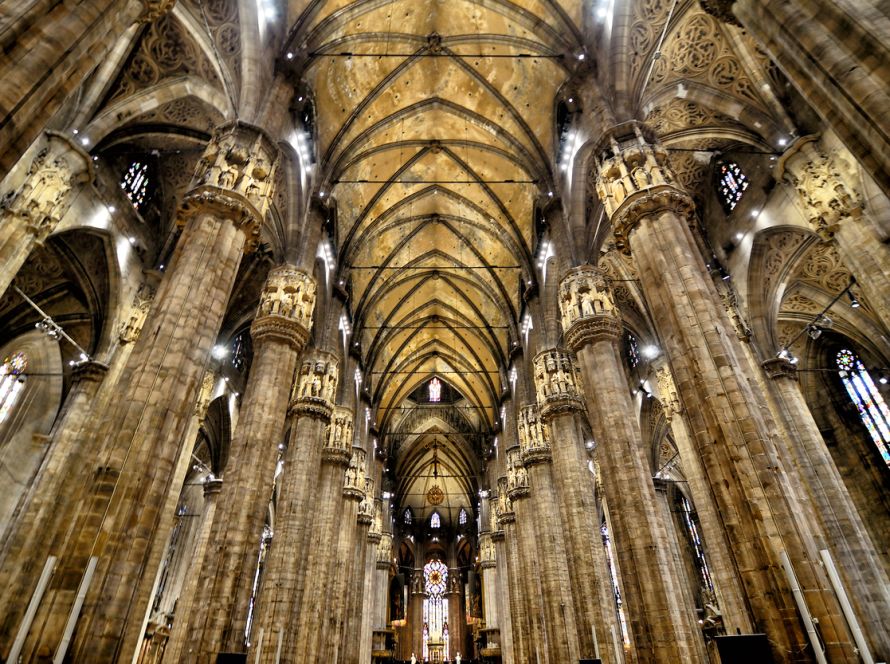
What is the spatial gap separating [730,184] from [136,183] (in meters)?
19.1

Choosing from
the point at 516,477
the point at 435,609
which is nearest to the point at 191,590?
the point at 516,477

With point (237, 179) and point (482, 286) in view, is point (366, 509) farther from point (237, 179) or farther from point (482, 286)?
point (237, 179)

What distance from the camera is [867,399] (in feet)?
62.5

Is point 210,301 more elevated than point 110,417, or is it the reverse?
point 210,301

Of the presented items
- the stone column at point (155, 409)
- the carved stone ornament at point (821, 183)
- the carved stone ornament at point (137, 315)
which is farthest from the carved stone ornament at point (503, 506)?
the stone column at point (155, 409)

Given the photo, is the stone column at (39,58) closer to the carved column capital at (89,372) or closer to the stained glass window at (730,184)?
the carved column capital at (89,372)

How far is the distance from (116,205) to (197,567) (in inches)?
466

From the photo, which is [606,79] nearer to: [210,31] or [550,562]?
[210,31]

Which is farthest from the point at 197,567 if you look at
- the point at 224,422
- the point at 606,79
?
the point at 606,79

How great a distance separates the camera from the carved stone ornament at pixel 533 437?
1934cm

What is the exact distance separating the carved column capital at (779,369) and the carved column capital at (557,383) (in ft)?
17.1

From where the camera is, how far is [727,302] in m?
15.4

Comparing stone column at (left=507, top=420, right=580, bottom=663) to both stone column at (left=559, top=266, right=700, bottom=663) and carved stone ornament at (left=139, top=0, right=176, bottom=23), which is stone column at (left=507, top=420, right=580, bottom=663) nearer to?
stone column at (left=559, top=266, right=700, bottom=663)

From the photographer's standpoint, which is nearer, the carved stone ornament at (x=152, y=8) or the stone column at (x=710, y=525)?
the carved stone ornament at (x=152, y=8)
